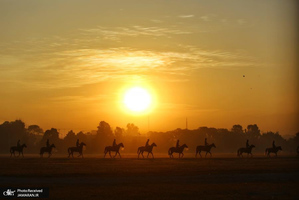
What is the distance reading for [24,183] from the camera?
97.7ft

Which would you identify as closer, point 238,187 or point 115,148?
point 238,187

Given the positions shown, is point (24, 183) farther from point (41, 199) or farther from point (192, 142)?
point (192, 142)

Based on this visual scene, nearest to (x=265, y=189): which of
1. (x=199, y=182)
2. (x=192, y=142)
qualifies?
(x=199, y=182)

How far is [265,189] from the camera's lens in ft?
90.4

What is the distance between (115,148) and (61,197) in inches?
1819

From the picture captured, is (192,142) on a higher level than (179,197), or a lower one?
higher

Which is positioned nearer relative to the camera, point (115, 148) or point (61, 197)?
point (61, 197)

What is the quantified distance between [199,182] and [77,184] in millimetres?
6924

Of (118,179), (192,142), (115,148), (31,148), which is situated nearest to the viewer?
(118,179)

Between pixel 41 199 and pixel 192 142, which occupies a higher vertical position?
pixel 192 142

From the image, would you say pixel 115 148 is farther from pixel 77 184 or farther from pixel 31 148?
pixel 31 148

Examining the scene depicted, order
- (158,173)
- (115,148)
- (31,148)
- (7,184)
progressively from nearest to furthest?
(7,184) < (158,173) < (115,148) < (31,148)

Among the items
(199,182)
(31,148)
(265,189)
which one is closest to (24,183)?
(199,182)

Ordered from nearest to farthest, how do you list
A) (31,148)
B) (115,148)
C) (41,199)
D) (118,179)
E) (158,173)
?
(41,199), (118,179), (158,173), (115,148), (31,148)
